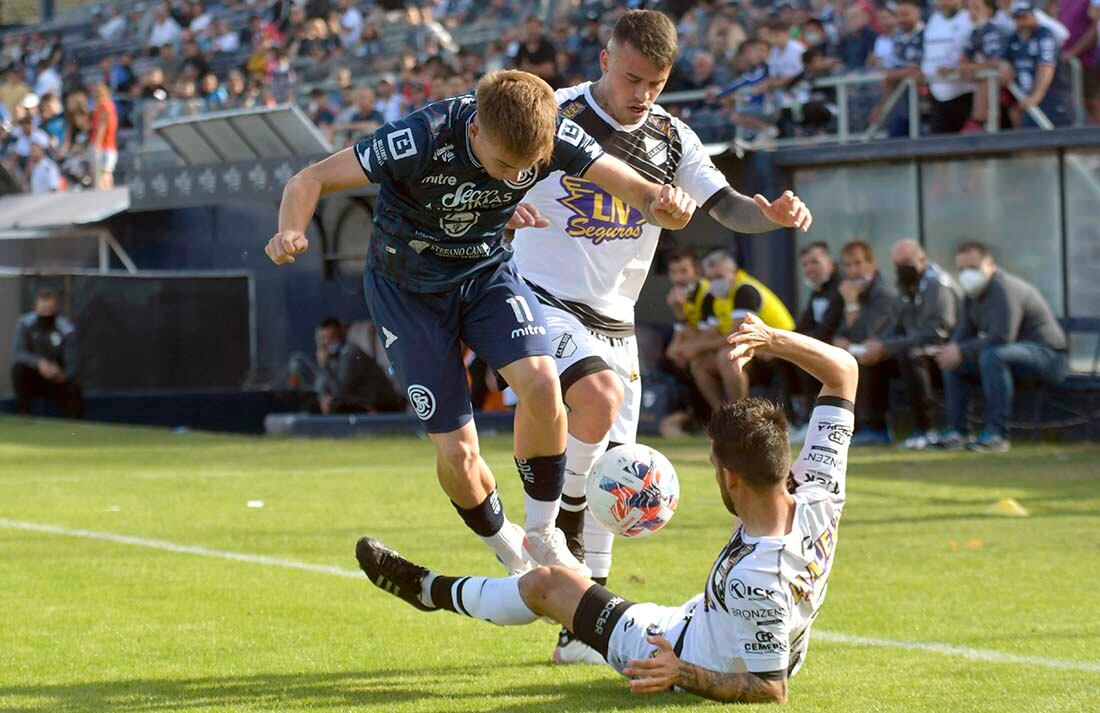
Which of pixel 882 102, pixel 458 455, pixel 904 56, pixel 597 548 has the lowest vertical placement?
pixel 597 548

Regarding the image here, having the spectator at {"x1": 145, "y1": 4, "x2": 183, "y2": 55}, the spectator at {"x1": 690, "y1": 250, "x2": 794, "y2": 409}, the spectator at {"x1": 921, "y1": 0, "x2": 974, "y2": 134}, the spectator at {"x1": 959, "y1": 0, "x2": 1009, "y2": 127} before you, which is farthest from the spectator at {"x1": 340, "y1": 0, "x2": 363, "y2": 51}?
the spectator at {"x1": 959, "y1": 0, "x2": 1009, "y2": 127}

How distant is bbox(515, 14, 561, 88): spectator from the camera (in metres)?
20.7

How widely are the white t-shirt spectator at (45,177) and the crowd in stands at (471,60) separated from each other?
36mm

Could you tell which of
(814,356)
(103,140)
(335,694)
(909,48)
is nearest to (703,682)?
(814,356)

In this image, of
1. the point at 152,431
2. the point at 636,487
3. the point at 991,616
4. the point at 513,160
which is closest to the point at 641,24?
the point at 513,160

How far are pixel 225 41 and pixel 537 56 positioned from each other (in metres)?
13.8

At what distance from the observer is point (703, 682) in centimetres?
522

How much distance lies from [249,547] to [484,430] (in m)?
9.05

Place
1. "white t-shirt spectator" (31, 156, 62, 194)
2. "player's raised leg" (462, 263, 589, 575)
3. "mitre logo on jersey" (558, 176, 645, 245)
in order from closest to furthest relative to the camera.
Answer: "player's raised leg" (462, 263, 589, 575)
"mitre logo on jersey" (558, 176, 645, 245)
"white t-shirt spectator" (31, 156, 62, 194)

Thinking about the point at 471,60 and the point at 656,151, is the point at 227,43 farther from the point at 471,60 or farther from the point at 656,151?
the point at 656,151

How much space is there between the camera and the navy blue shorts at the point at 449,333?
6.35 meters

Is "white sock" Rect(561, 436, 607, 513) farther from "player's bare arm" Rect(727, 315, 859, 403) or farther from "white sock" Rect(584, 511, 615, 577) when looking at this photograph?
"player's bare arm" Rect(727, 315, 859, 403)

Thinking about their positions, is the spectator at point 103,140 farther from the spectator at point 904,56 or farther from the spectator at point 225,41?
the spectator at point 904,56

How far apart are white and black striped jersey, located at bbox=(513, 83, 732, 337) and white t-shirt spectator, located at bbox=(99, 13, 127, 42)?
33066mm
